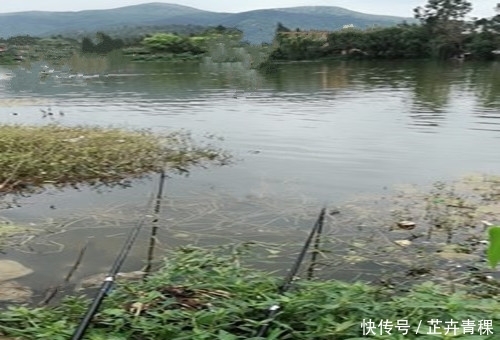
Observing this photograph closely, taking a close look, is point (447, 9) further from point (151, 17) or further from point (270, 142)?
point (151, 17)

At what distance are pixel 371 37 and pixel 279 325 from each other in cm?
3408

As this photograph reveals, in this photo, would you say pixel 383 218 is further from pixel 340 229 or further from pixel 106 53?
pixel 106 53

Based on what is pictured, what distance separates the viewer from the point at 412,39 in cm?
3428

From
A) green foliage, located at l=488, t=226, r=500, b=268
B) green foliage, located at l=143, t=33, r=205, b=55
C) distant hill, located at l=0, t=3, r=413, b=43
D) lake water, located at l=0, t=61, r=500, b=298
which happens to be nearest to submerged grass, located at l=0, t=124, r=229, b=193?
lake water, located at l=0, t=61, r=500, b=298

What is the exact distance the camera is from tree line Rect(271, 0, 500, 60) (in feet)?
107

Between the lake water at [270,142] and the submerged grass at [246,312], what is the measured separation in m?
1.06

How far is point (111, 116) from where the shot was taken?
12406 millimetres

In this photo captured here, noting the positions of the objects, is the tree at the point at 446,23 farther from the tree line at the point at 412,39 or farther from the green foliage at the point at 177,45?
the green foliage at the point at 177,45

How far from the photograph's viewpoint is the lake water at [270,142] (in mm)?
5432

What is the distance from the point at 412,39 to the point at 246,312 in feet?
111

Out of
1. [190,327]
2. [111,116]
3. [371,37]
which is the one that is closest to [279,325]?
[190,327]

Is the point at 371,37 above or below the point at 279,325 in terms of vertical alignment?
above

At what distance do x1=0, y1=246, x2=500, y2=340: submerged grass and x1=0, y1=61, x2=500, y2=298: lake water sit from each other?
1.06m

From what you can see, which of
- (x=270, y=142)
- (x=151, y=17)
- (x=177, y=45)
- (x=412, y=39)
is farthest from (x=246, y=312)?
(x=151, y=17)
